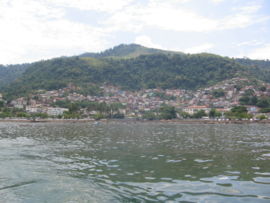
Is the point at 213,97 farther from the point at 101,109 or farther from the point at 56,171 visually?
the point at 56,171

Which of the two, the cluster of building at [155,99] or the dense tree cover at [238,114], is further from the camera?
the cluster of building at [155,99]

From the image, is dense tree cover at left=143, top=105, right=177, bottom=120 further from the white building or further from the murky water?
the murky water

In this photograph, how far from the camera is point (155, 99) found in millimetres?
185250

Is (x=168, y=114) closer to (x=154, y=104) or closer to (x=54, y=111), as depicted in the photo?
(x=154, y=104)

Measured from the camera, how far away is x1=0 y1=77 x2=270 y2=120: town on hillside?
4931 inches

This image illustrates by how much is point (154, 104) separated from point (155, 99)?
14542 millimetres

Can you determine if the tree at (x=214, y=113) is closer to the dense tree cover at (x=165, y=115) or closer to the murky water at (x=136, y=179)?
the dense tree cover at (x=165, y=115)

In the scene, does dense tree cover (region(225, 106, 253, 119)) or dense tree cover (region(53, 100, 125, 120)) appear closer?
dense tree cover (region(225, 106, 253, 119))

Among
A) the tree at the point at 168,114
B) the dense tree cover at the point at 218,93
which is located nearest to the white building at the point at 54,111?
→ the tree at the point at 168,114

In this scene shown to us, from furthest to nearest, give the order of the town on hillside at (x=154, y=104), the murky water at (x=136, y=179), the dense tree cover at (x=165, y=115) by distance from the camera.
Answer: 1. the town on hillside at (x=154, y=104)
2. the dense tree cover at (x=165, y=115)
3. the murky water at (x=136, y=179)

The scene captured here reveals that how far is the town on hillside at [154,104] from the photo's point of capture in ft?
411

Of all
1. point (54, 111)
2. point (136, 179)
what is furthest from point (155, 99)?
point (136, 179)

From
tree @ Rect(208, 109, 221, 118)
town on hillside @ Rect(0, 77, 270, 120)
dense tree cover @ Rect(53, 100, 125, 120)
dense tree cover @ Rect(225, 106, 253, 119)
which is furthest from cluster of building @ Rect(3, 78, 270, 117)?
tree @ Rect(208, 109, 221, 118)

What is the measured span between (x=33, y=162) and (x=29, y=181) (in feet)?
16.0
